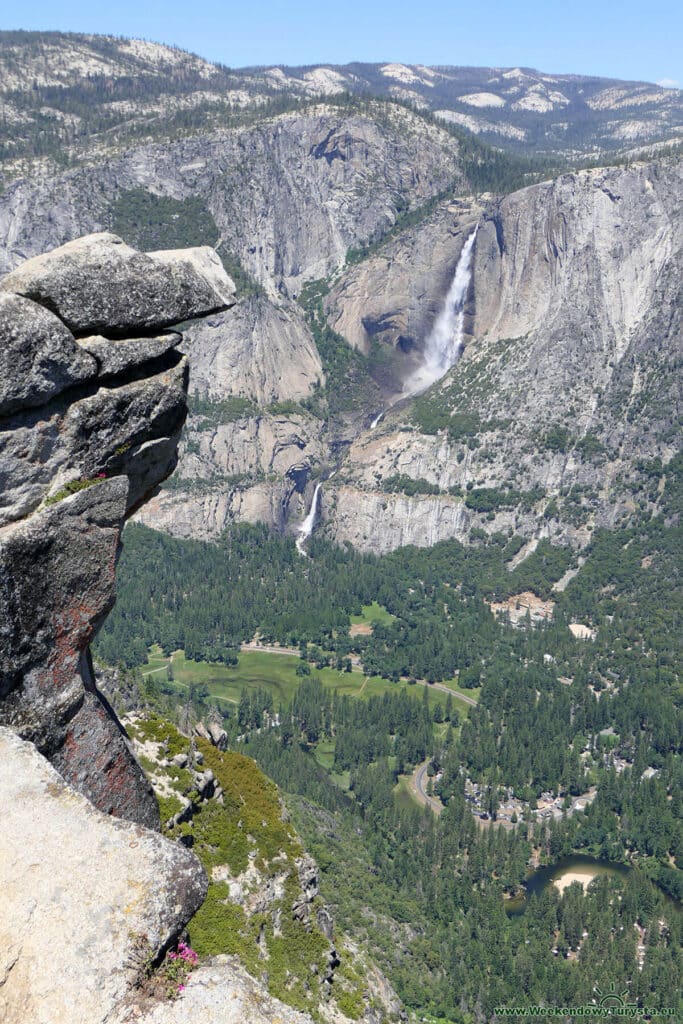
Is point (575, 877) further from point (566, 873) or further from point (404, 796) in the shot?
point (404, 796)

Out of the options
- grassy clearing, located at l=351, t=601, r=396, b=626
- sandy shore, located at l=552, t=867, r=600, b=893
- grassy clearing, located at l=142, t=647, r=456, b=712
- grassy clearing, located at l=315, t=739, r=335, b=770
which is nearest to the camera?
sandy shore, located at l=552, t=867, r=600, b=893

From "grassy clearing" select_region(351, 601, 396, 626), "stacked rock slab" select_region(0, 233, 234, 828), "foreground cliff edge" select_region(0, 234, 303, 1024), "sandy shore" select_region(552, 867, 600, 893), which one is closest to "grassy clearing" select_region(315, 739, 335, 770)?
"sandy shore" select_region(552, 867, 600, 893)

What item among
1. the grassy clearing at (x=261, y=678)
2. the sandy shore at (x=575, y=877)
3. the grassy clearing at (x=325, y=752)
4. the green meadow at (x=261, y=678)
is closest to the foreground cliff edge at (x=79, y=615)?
the sandy shore at (x=575, y=877)

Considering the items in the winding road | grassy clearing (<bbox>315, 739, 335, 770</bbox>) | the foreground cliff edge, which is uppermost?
the foreground cliff edge

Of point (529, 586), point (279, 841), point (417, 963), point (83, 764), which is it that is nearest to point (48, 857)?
point (83, 764)

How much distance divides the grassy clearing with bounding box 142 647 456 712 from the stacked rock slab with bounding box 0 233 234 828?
11812 centimetres

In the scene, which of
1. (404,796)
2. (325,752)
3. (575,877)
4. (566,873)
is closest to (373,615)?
(325,752)

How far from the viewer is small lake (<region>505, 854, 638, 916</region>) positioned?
10244cm

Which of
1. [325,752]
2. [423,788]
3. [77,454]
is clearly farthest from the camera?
[325,752]

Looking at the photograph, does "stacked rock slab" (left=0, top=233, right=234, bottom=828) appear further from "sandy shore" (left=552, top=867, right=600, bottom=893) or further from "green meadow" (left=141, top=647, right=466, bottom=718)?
"green meadow" (left=141, top=647, right=466, bottom=718)

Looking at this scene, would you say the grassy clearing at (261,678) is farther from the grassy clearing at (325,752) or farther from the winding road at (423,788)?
the winding road at (423,788)

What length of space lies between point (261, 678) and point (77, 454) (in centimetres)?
12930

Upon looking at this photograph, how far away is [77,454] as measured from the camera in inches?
1081

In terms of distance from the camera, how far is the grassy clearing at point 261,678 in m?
149
